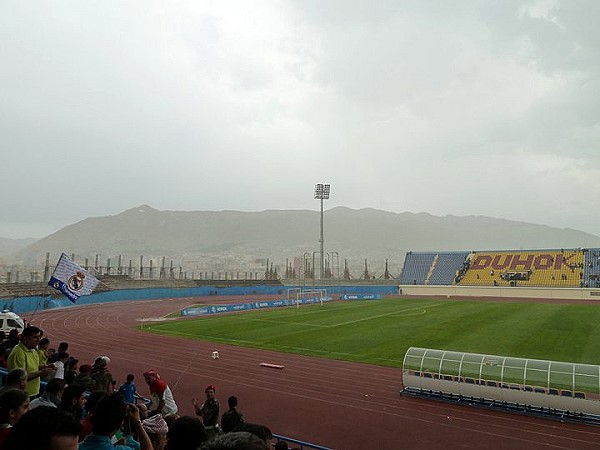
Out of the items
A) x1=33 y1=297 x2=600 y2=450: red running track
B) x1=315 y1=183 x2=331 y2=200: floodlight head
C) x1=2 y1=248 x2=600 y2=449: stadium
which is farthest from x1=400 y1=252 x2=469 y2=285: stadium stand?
x1=33 y1=297 x2=600 y2=450: red running track

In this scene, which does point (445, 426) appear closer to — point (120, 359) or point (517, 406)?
point (517, 406)

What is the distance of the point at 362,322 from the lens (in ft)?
116

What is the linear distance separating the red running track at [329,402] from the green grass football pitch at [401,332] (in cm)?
277

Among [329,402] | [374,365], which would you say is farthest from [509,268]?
[329,402]

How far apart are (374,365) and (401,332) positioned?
9693mm

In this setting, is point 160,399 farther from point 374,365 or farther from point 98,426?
point 374,365

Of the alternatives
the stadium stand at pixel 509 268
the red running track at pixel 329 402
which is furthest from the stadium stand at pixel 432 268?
the red running track at pixel 329 402

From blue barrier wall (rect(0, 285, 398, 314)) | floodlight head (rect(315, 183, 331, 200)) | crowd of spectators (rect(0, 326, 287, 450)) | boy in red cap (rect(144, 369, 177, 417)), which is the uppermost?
floodlight head (rect(315, 183, 331, 200))

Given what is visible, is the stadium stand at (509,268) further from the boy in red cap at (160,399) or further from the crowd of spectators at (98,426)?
the crowd of spectators at (98,426)

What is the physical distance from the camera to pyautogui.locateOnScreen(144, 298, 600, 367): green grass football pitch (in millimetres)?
23656

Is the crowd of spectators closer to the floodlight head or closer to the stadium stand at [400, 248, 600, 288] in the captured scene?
the floodlight head

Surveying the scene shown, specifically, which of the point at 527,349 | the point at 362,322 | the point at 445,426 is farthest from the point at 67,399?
the point at 362,322

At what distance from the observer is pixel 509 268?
73.1 m

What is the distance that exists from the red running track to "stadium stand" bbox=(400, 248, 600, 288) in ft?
186
